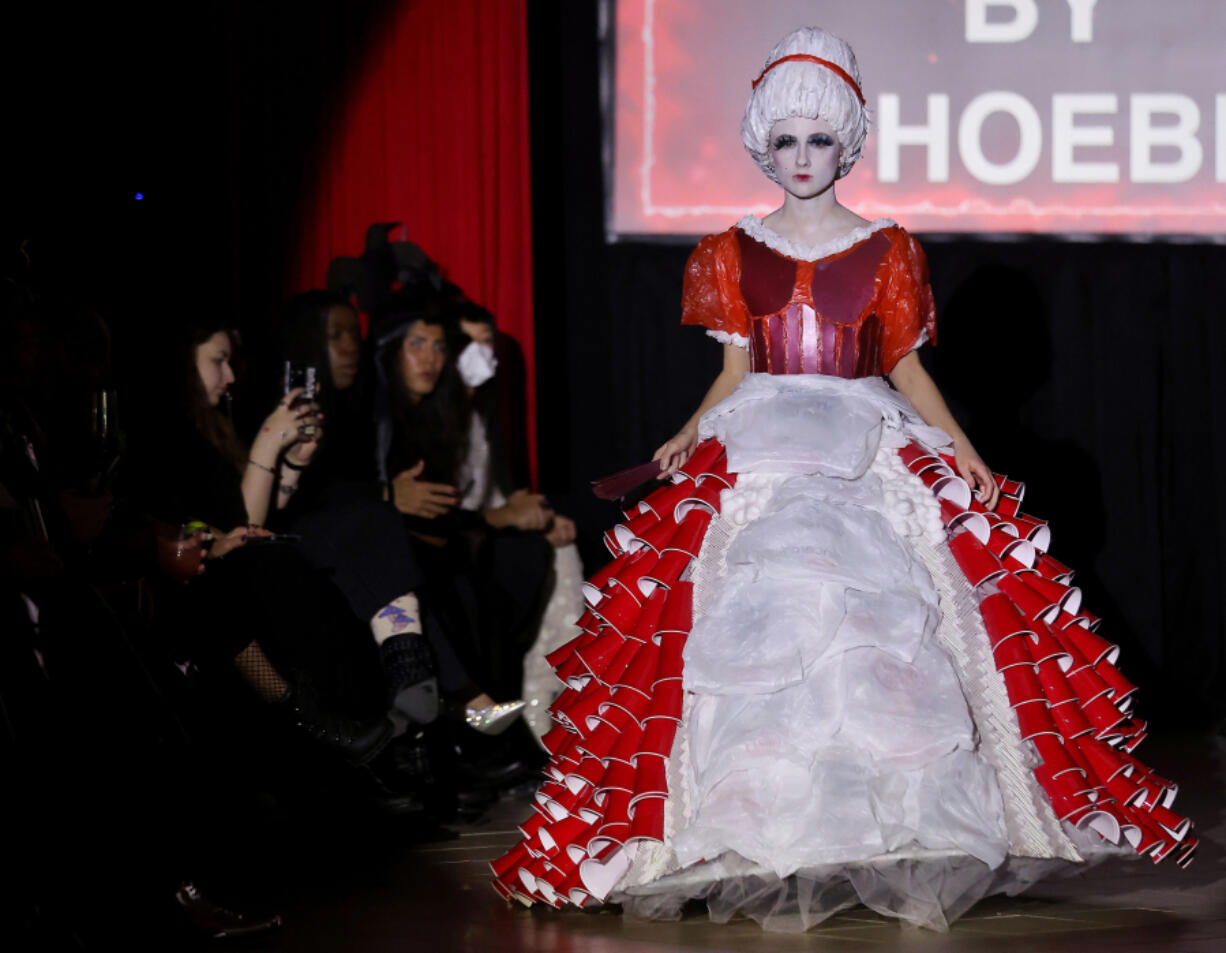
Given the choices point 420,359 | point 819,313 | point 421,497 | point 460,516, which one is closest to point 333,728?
point 421,497

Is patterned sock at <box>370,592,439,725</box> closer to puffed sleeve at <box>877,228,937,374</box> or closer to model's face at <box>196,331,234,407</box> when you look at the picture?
model's face at <box>196,331,234,407</box>

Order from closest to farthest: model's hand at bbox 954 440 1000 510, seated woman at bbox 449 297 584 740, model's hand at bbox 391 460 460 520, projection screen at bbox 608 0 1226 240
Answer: model's hand at bbox 954 440 1000 510 < model's hand at bbox 391 460 460 520 < seated woman at bbox 449 297 584 740 < projection screen at bbox 608 0 1226 240

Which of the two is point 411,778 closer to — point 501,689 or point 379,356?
point 501,689

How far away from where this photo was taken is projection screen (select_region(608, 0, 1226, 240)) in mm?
4992

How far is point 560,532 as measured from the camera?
169 inches

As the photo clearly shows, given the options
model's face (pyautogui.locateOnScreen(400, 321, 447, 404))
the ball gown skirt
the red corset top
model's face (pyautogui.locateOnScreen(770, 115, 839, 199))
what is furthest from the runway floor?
model's face (pyautogui.locateOnScreen(400, 321, 447, 404))

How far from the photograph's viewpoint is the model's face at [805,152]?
2.73 metres

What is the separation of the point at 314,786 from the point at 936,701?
73.2 inches

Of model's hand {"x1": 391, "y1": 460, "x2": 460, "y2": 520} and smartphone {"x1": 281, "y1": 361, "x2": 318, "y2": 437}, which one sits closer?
smartphone {"x1": 281, "y1": 361, "x2": 318, "y2": 437}

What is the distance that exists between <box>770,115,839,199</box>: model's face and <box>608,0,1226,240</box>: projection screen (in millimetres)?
2223

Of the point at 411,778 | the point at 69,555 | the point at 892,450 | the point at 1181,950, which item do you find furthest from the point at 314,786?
the point at 1181,950

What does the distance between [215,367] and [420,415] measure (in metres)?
0.77

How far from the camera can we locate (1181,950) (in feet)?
7.27

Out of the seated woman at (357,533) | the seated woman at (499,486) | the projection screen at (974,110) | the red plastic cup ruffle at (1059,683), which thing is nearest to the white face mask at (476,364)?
the seated woman at (499,486)
